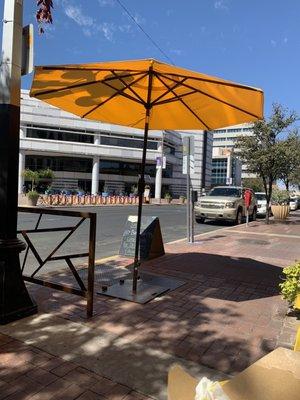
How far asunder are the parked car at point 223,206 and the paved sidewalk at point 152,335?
11.5 meters

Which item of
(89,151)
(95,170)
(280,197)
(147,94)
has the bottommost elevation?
(280,197)

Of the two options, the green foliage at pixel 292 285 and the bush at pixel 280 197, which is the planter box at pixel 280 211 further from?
the green foliage at pixel 292 285

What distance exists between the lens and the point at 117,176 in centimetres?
6744

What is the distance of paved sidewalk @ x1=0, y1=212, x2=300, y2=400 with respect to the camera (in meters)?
3.29

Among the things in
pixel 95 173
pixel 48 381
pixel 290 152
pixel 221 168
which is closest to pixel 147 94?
pixel 48 381

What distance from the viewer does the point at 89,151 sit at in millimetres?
58406

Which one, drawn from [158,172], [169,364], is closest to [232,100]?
[169,364]

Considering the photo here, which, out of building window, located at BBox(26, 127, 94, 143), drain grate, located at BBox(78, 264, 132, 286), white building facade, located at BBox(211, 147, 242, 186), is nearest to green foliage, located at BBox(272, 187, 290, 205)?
drain grate, located at BBox(78, 264, 132, 286)

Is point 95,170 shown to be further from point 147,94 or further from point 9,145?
point 9,145

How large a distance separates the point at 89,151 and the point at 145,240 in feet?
169

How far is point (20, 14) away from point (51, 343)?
133 inches

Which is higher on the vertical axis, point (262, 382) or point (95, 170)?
point (95, 170)

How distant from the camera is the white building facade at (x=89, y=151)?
55.1 meters

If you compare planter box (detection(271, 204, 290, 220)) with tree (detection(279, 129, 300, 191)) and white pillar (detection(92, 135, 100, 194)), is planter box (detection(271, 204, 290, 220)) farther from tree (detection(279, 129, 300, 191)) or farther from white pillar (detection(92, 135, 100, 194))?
white pillar (detection(92, 135, 100, 194))
